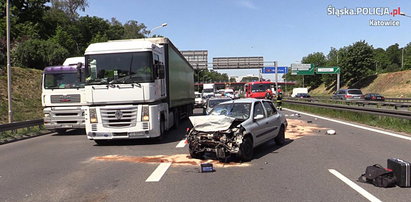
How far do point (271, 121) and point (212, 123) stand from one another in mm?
2371

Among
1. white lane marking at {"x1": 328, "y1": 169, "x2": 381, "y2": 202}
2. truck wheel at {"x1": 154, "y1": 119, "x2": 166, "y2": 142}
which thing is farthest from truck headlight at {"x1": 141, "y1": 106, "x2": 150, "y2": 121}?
white lane marking at {"x1": 328, "y1": 169, "x2": 381, "y2": 202}

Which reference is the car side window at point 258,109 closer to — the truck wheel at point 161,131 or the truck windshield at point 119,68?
the truck windshield at point 119,68

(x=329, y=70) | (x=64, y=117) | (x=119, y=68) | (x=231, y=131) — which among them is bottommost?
(x=64, y=117)

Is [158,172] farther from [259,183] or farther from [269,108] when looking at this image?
[269,108]

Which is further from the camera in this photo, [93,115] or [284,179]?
[93,115]

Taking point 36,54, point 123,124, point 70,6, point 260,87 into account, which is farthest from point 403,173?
point 70,6

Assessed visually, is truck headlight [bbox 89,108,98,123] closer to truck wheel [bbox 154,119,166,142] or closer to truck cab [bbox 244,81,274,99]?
truck wheel [bbox 154,119,166,142]

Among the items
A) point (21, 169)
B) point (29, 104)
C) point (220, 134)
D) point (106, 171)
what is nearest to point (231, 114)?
point (220, 134)

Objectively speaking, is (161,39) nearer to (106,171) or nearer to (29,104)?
(106,171)

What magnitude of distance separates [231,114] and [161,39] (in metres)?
5.70

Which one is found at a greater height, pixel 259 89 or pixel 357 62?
pixel 357 62

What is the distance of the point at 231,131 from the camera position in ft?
27.1

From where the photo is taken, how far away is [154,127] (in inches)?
451

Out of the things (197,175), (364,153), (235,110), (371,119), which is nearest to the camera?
(197,175)
